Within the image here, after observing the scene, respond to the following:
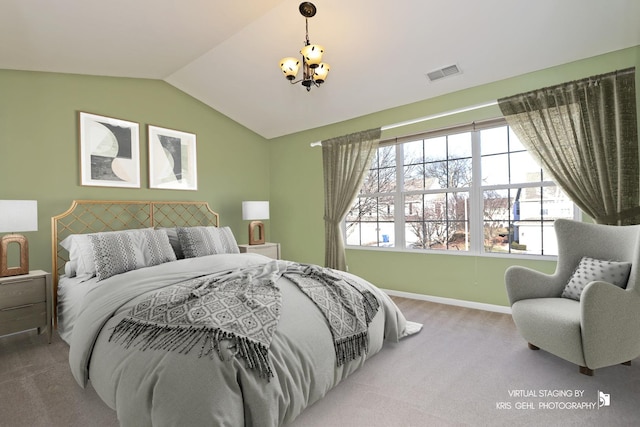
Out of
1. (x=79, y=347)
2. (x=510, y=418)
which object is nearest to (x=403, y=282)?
(x=510, y=418)

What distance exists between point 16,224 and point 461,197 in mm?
4381

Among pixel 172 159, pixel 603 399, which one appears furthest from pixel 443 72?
pixel 172 159

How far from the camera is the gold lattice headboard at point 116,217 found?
3.15 m

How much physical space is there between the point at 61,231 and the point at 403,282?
3.93m

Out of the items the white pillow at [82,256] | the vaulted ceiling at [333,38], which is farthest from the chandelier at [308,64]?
the white pillow at [82,256]

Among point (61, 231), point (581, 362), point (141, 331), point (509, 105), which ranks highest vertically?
point (509, 105)

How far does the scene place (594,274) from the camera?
2.31 meters

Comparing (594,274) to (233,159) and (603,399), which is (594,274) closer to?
(603,399)

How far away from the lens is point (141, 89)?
380 cm

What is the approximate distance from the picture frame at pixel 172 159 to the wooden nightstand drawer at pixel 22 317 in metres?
1.71

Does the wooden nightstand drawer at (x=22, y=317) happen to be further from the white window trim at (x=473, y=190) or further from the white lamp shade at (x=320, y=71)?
the white window trim at (x=473, y=190)

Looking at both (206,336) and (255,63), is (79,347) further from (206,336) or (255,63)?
(255,63)

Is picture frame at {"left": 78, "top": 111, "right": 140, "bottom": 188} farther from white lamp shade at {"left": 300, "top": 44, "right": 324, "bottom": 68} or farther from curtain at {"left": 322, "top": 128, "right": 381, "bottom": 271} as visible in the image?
white lamp shade at {"left": 300, "top": 44, "right": 324, "bottom": 68}

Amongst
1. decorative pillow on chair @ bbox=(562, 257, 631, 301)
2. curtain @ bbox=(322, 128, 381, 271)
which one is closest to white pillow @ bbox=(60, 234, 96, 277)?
curtain @ bbox=(322, 128, 381, 271)
